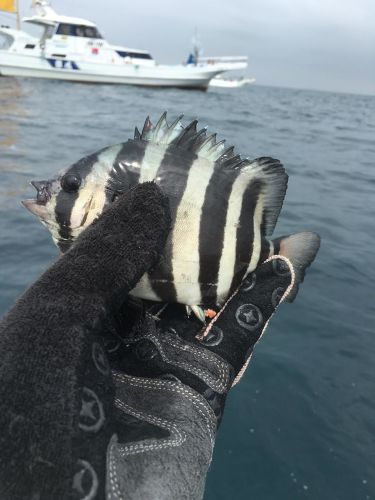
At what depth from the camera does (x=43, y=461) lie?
87 centimetres

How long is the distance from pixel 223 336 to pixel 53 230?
2.48 ft

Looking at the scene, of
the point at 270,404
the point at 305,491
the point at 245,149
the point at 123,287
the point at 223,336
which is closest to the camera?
the point at 123,287

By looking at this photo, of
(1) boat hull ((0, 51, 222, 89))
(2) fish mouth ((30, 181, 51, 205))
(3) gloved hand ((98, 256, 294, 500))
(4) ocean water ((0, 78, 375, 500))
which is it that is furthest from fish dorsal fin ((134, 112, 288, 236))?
(1) boat hull ((0, 51, 222, 89))

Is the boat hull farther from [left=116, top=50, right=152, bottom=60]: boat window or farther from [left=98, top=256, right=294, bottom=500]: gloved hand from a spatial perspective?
[left=98, top=256, right=294, bottom=500]: gloved hand

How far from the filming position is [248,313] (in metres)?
1.77

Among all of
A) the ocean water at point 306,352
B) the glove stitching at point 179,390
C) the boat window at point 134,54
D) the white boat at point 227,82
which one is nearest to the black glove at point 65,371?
the glove stitching at point 179,390

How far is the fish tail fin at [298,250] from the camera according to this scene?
1919mm

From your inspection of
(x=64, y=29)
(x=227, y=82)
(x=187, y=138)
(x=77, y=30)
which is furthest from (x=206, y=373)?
(x=227, y=82)

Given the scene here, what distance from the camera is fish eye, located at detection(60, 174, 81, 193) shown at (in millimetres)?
1612

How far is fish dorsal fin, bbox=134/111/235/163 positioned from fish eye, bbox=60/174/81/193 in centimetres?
29

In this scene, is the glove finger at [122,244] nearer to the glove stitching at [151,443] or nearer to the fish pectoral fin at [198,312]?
the glove stitching at [151,443]

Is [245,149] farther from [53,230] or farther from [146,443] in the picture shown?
[146,443]

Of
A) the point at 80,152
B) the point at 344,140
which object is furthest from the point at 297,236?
the point at 344,140

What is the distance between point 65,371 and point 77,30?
3470 cm
